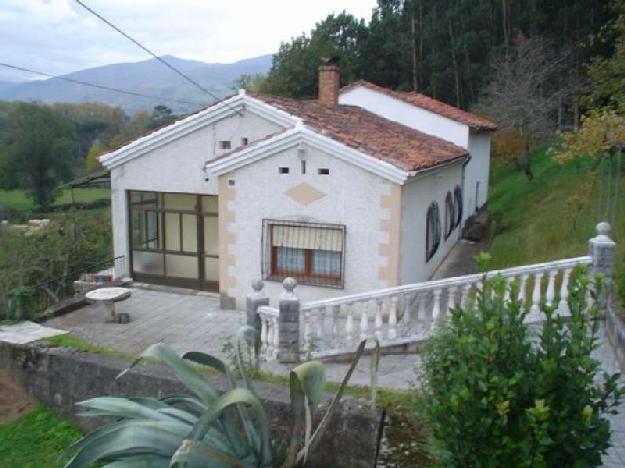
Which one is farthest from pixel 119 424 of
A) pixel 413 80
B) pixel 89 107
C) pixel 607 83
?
pixel 89 107

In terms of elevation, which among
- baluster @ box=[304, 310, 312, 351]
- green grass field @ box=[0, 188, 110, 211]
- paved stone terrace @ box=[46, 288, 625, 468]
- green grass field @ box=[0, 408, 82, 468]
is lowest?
green grass field @ box=[0, 188, 110, 211]

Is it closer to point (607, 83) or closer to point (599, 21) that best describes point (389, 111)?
point (607, 83)

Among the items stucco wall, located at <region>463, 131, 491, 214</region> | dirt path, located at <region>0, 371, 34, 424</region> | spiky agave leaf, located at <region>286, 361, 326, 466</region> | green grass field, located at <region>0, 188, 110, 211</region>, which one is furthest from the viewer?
green grass field, located at <region>0, 188, 110, 211</region>

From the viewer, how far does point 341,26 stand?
158 ft

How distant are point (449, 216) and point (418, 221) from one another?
4466 mm

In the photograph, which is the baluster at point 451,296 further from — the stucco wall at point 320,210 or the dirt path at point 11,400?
the dirt path at point 11,400

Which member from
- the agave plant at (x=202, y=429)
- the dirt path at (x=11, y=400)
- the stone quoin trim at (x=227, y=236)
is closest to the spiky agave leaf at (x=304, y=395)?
the agave plant at (x=202, y=429)

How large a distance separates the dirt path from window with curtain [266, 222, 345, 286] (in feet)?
17.8

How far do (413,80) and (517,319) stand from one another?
40209 mm

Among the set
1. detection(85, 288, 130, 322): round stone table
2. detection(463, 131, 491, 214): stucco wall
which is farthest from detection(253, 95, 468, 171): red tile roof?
detection(85, 288, 130, 322): round stone table

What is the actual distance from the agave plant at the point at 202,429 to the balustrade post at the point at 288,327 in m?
3.87

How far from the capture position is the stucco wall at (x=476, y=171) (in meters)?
20.3

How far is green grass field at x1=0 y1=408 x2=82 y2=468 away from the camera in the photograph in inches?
272

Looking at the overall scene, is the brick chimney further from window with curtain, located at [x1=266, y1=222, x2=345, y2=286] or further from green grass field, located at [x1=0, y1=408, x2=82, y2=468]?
green grass field, located at [x1=0, y1=408, x2=82, y2=468]
